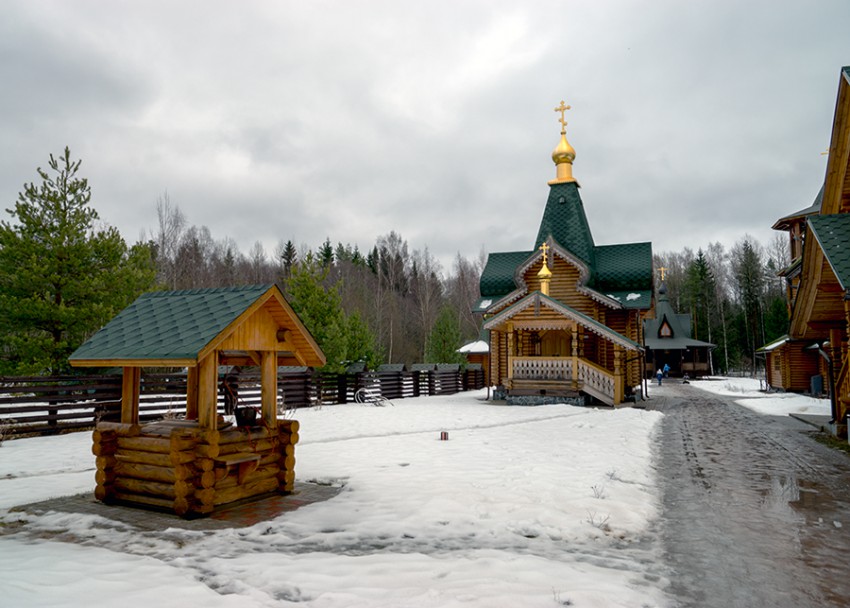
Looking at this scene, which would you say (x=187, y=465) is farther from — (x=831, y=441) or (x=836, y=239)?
(x=831, y=441)

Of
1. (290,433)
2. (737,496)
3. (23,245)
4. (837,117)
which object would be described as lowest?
(737,496)

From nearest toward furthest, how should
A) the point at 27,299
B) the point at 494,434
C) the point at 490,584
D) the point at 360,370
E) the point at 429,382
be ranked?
the point at 490,584 → the point at 494,434 → the point at 27,299 → the point at 360,370 → the point at 429,382

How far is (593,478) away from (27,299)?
12.9m

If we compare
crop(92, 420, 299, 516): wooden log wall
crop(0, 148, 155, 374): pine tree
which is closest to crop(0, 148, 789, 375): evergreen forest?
crop(0, 148, 155, 374): pine tree

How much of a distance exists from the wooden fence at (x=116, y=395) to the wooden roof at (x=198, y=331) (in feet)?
19.7

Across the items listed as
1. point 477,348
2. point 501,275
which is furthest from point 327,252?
point 501,275

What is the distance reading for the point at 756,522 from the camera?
576 cm

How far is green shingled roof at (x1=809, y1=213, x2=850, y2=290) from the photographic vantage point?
866cm

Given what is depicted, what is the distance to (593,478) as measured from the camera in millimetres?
7570

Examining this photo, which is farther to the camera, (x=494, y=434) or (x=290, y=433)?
(x=494, y=434)

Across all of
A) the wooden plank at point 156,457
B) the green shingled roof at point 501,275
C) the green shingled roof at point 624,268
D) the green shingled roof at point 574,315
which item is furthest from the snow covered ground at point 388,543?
the green shingled roof at point 501,275

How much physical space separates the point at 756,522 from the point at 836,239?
Answer: 591 cm

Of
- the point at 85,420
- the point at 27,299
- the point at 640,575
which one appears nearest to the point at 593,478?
the point at 640,575

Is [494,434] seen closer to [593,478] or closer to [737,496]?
[593,478]
